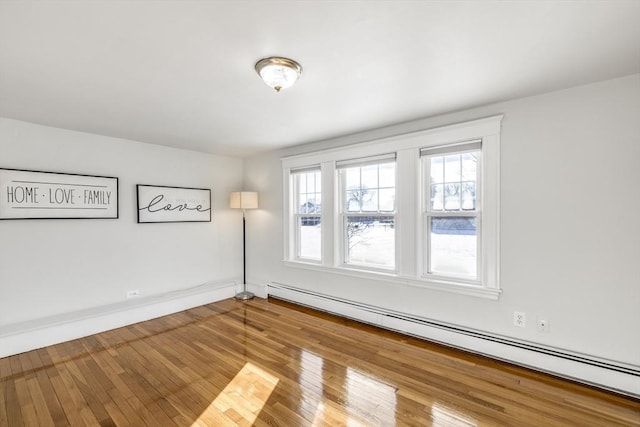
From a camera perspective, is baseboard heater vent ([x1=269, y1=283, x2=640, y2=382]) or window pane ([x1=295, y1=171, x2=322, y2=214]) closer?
baseboard heater vent ([x1=269, y1=283, x2=640, y2=382])

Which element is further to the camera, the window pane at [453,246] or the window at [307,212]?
the window at [307,212]

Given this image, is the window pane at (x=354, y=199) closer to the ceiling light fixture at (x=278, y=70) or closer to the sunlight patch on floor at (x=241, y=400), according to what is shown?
the ceiling light fixture at (x=278, y=70)

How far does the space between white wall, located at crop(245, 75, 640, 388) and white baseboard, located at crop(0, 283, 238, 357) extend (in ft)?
11.3

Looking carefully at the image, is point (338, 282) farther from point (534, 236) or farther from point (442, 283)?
point (534, 236)

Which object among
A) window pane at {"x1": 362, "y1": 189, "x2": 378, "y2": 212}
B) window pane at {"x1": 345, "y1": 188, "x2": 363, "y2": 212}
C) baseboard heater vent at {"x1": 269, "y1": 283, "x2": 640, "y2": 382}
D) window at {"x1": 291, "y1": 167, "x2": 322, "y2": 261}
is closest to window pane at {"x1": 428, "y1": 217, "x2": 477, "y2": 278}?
baseboard heater vent at {"x1": 269, "y1": 283, "x2": 640, "y2": 382}

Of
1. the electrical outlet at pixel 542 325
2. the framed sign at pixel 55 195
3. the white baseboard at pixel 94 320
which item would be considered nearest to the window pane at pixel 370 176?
the electrical outlet at pixel 542 325

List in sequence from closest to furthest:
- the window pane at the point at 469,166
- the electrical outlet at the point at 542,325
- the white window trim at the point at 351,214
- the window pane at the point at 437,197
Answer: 1. the electrical outlet at the point at 542,325
2. the window pane at the point at 469,166
3. the window pane at the point at 437,197
4. the white window trim at the point at 351,214

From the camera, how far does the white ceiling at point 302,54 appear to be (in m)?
1.50

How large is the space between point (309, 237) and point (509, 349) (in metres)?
2.71

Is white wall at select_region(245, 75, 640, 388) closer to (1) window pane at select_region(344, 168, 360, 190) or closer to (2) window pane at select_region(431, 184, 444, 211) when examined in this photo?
(2) window pane at select_region(431, 184, 444, 211)

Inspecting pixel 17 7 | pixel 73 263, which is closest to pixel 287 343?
pixel 73 263

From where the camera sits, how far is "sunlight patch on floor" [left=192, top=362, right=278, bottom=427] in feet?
6.59

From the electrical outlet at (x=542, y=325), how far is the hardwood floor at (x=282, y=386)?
0.37 meters

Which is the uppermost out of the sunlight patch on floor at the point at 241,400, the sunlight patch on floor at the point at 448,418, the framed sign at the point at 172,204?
the framed sign at the point at 172,204
